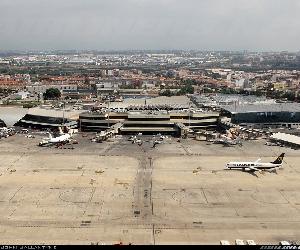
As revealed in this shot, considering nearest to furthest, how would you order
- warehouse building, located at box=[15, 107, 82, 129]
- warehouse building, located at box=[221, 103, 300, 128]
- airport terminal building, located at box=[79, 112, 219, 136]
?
airport terminal building, located at box=[79, 112, 219, 136], warehouse building, located at box=[15, 107, 82, 129], warehouse building, located at box=[221, 103, 300, 128]

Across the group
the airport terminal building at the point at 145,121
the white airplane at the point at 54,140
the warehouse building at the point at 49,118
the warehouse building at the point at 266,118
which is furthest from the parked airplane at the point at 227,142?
the warehouse building at the point at 49,118

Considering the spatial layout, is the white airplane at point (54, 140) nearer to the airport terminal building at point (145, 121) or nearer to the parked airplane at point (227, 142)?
the airport terminal building at point (145, 121)

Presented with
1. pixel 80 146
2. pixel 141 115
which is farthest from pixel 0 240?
pixel 141 115

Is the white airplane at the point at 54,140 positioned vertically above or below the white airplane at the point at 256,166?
below

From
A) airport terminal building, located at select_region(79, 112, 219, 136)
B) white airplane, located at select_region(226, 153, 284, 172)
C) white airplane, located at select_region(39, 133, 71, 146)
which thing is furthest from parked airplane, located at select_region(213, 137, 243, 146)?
white airplane, located at select_region(39, 133, 71, 146)

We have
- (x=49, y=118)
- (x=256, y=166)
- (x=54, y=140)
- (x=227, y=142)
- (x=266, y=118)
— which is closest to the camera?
(x=256, y=166)

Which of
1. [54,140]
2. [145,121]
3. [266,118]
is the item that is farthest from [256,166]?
[266,118]

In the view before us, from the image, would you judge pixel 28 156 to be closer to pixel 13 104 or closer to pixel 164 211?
pixel 164 211

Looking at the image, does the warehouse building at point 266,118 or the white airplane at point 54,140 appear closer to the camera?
the white airplane at point 54,140

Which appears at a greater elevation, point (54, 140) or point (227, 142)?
point (54, 140)

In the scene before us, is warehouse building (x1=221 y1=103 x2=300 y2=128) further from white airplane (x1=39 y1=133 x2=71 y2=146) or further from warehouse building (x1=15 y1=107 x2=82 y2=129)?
white airplane (x1=39 y1=133 x2=71 y2=146)

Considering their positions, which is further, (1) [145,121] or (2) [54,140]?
(1) [145,121]

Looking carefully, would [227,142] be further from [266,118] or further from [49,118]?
[49,118]
